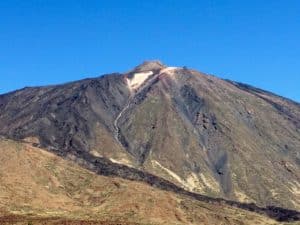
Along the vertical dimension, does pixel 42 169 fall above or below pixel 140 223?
above

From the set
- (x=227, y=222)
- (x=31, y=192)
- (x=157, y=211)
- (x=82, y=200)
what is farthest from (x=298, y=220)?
(x=31, y=192)

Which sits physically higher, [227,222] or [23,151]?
[23,151]

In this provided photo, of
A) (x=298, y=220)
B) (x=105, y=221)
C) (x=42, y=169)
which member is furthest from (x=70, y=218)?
(x=298, y=220)

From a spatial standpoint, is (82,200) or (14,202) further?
(82,200)

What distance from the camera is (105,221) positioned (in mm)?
136000

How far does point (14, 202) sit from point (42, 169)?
27.3m

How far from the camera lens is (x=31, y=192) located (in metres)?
164

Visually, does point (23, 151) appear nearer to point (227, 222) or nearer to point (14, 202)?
point (14, 202)

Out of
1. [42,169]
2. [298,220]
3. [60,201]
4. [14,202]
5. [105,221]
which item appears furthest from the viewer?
[298,220]

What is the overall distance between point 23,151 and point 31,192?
25.1m

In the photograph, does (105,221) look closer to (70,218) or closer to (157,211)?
(70,218)

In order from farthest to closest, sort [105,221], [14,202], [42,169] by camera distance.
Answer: [42,169] < [14,202] < [105,221]

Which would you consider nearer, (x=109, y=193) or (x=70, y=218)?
(x=70, y=218)

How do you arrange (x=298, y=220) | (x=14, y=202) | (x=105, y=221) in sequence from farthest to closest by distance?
(x=298, y=220) → (x=14, y=202) → (x=105, y=221)
